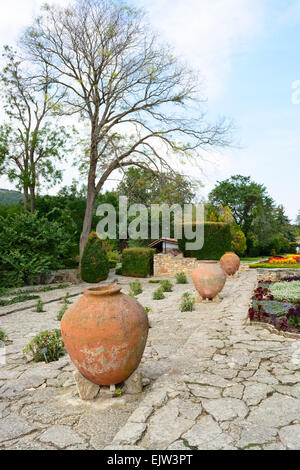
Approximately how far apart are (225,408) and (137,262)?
15314mm

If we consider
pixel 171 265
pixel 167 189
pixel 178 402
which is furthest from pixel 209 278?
pixel 171 265

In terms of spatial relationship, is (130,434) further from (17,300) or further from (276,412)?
(17,300)

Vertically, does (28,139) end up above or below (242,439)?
above

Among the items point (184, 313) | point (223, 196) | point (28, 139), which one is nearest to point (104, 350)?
point (184, 313)

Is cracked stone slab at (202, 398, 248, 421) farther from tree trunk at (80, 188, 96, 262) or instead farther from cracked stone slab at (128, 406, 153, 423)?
tree trunk at (80, 188, 96, 262)

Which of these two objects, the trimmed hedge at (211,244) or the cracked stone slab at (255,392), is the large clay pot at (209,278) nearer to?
the cracked stone slab at (255,392)

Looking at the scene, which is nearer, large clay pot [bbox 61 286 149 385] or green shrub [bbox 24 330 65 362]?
large clay pot [bbox 61 286 149 385]

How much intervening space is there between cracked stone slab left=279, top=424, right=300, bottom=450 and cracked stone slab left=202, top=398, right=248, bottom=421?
0.39 metres

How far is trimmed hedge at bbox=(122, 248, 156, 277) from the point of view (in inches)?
726

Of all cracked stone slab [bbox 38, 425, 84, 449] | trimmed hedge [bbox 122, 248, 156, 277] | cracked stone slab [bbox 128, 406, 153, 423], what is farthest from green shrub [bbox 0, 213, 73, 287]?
cracked stone slab [bbox 128, 406, 153, 423]

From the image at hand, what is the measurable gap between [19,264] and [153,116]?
34.1 ft

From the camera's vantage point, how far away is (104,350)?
3.38m

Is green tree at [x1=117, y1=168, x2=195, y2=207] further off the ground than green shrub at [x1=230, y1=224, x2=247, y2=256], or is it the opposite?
green tree at [x1=117, y1=168, x2=195, y2=207]

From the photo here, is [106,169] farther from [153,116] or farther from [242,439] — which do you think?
[242,439]
